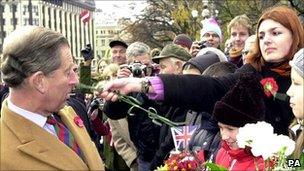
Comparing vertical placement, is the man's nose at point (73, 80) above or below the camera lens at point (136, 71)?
above

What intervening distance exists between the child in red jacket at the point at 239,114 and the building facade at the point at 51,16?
77.9 meters

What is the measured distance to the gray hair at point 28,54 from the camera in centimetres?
287

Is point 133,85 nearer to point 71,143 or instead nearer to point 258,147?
point 71,143

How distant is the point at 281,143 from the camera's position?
102 inches

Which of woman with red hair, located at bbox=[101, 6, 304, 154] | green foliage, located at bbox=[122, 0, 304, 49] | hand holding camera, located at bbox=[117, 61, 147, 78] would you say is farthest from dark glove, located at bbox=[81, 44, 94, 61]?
green foliage, located at bbox=[122, 0, 304, 49]

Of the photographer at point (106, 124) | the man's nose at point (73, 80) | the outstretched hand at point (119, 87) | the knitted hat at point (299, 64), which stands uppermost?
the knitted hat at point (299, 64)

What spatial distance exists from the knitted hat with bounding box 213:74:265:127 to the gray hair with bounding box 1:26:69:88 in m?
1.15

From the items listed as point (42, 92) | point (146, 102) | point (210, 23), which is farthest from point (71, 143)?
point (210, 23)

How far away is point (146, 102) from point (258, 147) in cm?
278

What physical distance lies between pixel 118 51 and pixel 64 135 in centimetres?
504

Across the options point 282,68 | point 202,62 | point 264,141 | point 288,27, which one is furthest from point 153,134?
point 264,141

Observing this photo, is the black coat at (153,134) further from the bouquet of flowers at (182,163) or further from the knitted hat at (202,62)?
the bouquet of flowers at (182,163)

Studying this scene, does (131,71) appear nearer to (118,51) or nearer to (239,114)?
(239,114)

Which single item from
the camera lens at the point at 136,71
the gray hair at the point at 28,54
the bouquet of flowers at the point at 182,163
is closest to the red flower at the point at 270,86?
the bouquet of flowers at the point at 182,163
